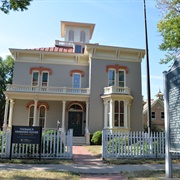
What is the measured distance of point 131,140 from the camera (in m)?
11.4

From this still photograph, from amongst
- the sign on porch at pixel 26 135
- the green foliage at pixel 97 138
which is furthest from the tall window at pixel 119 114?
the sign on porch at pixel 26 135

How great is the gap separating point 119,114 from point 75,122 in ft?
15.4

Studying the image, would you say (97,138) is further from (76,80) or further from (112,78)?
(76,80)

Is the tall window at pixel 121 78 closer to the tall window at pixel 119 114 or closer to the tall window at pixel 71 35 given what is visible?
the tall window at pixel 119 114

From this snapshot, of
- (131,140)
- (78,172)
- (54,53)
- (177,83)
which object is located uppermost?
(54,53)

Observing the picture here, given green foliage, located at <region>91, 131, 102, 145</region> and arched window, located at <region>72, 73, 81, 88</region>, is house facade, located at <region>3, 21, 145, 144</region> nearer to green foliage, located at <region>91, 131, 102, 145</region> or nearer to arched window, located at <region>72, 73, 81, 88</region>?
arched window, located at <region>72, 73, 81, 88</region>

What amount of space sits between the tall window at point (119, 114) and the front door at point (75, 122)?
393cm

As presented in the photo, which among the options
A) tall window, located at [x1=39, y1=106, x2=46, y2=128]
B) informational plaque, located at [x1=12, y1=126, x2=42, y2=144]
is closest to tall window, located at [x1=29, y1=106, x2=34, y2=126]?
tall window, located at [x1=39, y1=106, x2=46, y2=128]

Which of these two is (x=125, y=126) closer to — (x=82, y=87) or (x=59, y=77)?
(x=82, y=87)

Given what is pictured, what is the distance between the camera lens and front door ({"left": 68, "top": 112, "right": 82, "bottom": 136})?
22906mm

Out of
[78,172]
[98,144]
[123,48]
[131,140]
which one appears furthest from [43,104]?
[78,172]

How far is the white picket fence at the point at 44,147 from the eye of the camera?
1080 cm

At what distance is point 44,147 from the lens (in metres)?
11.0

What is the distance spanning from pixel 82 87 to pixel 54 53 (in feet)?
14.7
